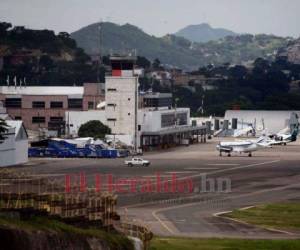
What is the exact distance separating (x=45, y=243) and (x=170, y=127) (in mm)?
130342

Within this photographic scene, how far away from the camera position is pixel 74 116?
6260 inches

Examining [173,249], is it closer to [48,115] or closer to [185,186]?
[185,186]

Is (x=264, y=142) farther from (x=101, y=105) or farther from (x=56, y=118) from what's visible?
(x=56, y=118)

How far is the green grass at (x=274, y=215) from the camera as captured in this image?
65125 millimetres

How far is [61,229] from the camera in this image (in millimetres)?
36656

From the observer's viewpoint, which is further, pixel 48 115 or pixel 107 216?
pixel 48 115

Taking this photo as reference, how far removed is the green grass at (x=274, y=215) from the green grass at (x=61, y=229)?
24.5m

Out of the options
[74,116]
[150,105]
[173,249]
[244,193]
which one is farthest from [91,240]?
[150,105]

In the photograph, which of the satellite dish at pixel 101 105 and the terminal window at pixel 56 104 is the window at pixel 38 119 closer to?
the terminal window at pixel 56 104

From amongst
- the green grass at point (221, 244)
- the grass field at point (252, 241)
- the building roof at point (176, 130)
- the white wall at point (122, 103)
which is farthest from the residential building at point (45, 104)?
the green grass at point (221, 244)

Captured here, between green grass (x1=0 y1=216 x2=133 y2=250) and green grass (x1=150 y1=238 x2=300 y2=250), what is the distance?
Result: 1168cm

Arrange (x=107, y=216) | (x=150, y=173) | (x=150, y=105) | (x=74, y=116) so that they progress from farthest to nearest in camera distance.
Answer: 1. (x=150, y=105)
2. (x=74, y=116)
3. (x=150, y=173)
4. (x=107, y=216)

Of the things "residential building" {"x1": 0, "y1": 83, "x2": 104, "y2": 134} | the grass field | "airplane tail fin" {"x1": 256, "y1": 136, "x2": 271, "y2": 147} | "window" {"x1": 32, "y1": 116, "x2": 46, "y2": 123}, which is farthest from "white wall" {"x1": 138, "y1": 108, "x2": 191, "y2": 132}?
the grass field

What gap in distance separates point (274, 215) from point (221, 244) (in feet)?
48.3
